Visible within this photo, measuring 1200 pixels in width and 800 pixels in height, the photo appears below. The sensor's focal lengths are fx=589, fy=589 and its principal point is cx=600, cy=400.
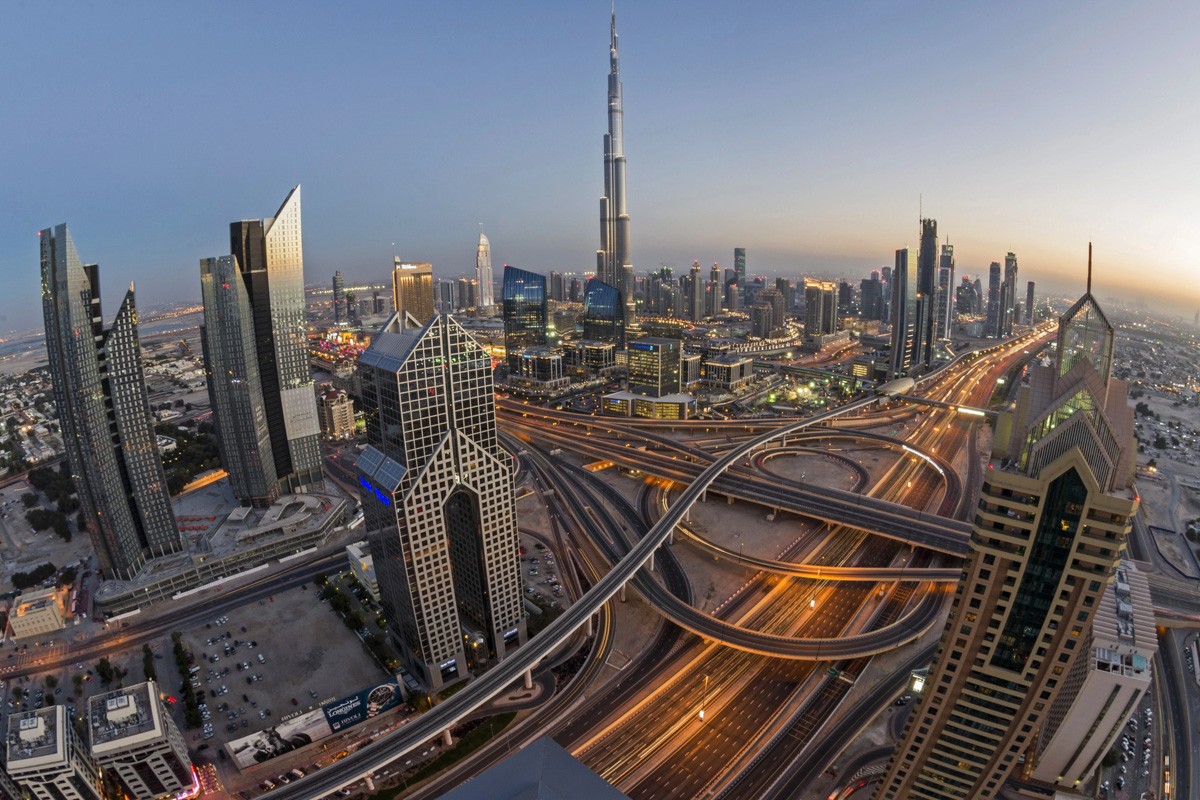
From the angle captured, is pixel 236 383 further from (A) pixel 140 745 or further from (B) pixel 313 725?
(B) pixel 313 725

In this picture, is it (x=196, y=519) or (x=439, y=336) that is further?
(x=196, y=519)

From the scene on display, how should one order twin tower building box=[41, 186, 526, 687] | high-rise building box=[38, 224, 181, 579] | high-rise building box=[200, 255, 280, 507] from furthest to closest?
high-rise building box=[200, 255, 280, 507]
high-rise building box=[38, 224, 181, 579]
twin tower building box=[41, 186, 526, 687]

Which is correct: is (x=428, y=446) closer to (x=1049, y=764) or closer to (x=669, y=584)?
(x=669, y=584)

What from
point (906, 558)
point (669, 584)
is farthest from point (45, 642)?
point (906, 558)

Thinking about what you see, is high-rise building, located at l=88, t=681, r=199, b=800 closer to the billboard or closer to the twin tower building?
the billboard

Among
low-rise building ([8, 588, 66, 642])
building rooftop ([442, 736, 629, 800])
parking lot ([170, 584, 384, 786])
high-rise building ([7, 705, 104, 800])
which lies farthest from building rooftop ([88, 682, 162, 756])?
building rooftop ([442, 736, 629, 800])

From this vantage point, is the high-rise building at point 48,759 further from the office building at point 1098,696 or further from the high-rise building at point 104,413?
the office building at point 1098,696

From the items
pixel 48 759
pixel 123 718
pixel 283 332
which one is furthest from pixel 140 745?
pixel 283 332
